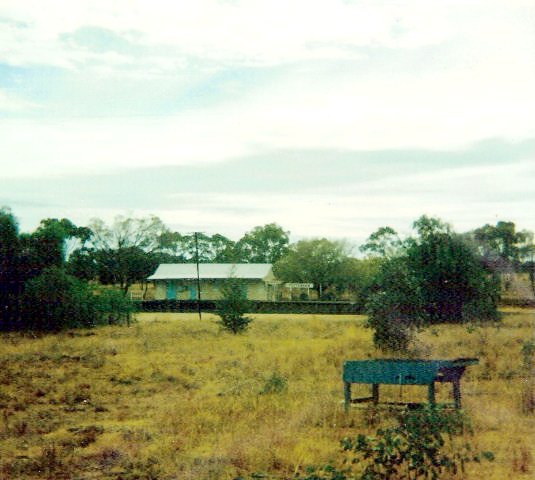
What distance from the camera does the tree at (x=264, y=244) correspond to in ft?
298

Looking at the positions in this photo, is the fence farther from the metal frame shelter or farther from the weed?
the weed

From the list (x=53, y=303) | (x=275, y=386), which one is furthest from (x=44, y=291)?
(x=275, y=386)

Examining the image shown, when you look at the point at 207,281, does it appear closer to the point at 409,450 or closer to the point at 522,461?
the point at 522,461

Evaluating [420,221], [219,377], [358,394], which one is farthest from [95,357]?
[420,221]

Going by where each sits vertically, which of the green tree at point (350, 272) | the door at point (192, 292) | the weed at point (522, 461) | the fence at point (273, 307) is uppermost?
the green tree at point (350, 272)

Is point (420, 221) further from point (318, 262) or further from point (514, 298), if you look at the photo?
point (318, 262)

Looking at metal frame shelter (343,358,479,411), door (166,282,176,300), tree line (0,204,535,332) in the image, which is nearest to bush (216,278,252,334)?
tree line (0,204,535,332)

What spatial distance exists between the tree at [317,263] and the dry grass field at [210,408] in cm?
4299

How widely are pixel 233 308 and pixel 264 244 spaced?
2452 inches

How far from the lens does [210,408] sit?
36.2 ft

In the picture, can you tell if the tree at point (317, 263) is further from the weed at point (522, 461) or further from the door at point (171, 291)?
the weed at point (522, 461)

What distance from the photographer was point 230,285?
98.0 ft

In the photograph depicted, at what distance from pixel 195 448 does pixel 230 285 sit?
21.4 metres

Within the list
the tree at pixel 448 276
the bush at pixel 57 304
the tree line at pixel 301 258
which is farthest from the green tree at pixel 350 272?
the bush at pixel 57 304
